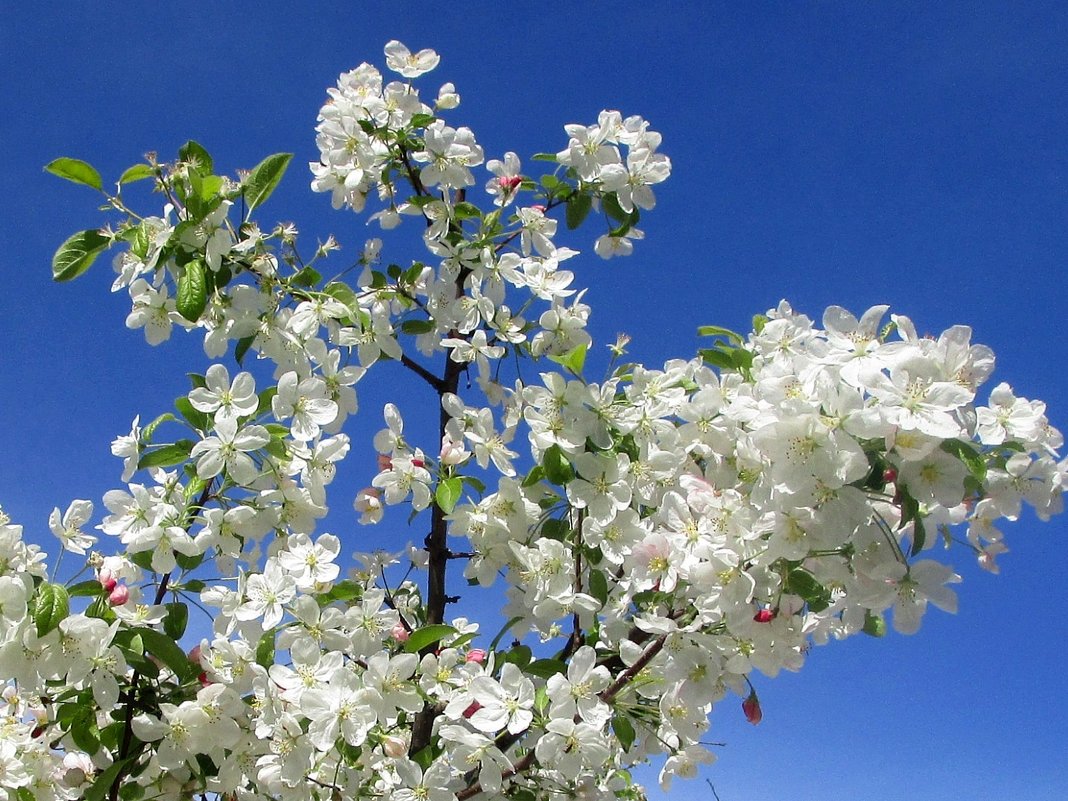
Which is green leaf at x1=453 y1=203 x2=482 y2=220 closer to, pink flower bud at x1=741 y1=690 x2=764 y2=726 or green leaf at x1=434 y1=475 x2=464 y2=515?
green leaf at x1=434 y1=475 x2=464 y2=515

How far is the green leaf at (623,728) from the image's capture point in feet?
8.13

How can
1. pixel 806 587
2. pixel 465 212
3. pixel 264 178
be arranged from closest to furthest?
pixel 806 587 → pixel 264 178 → pixel 465 212

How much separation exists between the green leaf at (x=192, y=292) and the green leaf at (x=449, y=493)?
81cm

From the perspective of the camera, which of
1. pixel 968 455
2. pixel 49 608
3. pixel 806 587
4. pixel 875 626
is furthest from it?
pixel 875 626

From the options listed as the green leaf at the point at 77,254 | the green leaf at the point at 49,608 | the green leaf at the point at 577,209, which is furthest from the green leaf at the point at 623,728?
the green leaf at the point at 77,254

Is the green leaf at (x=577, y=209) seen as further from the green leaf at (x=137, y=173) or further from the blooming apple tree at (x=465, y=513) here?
the green leaf at (x=137, y=173)

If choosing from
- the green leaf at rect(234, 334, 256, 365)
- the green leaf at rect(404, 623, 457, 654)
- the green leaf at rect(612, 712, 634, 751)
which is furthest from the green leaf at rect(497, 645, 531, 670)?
the green leaf at rect(234, 334, 256, 365)

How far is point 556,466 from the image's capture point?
2285 mm

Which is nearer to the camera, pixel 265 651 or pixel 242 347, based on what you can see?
pixel 265 651

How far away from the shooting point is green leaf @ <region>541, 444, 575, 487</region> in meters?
2.29

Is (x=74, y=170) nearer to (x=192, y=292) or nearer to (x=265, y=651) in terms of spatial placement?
(x=192, y=292)

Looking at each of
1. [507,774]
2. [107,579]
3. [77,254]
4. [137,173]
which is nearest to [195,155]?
[137,173]

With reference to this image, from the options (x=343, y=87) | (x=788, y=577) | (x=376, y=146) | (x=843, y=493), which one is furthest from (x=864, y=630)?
(x=343, y=87)

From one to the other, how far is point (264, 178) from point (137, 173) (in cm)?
34
